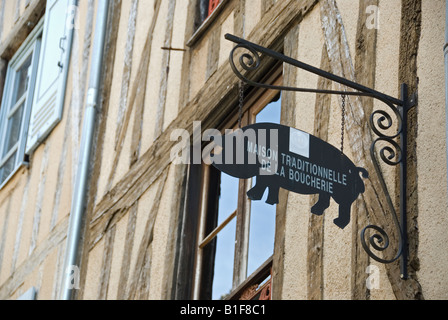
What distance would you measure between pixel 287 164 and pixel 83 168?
377 cm

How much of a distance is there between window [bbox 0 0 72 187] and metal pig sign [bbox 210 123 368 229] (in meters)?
4.71

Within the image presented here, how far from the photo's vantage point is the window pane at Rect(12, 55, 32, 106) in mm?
9508

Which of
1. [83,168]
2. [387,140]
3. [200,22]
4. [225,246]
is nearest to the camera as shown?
[387,140]

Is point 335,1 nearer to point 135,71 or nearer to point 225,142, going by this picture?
point 225,142

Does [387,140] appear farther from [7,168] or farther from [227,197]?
[7,168]

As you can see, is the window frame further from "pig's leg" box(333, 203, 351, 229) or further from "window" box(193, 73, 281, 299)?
"pig's leg" box(333, 203, 351, 229)

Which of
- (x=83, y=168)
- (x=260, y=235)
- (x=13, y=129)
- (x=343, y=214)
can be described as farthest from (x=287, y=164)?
(x=13, y=129)

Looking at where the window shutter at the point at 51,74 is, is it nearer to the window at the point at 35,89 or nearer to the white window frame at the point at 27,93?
the window at the point at 35,89

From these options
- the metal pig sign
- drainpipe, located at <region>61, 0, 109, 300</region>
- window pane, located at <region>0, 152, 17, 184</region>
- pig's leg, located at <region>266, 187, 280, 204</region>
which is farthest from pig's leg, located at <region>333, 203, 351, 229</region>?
window pane, located at <region>0, 152, 17, 184</region>

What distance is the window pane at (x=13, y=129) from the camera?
9258 mm

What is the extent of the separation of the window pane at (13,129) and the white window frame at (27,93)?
4cm

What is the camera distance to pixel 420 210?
3777 mm

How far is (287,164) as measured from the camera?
3.54 metres

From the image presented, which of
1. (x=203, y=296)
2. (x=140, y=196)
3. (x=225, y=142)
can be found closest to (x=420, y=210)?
(x=225, y=142)
